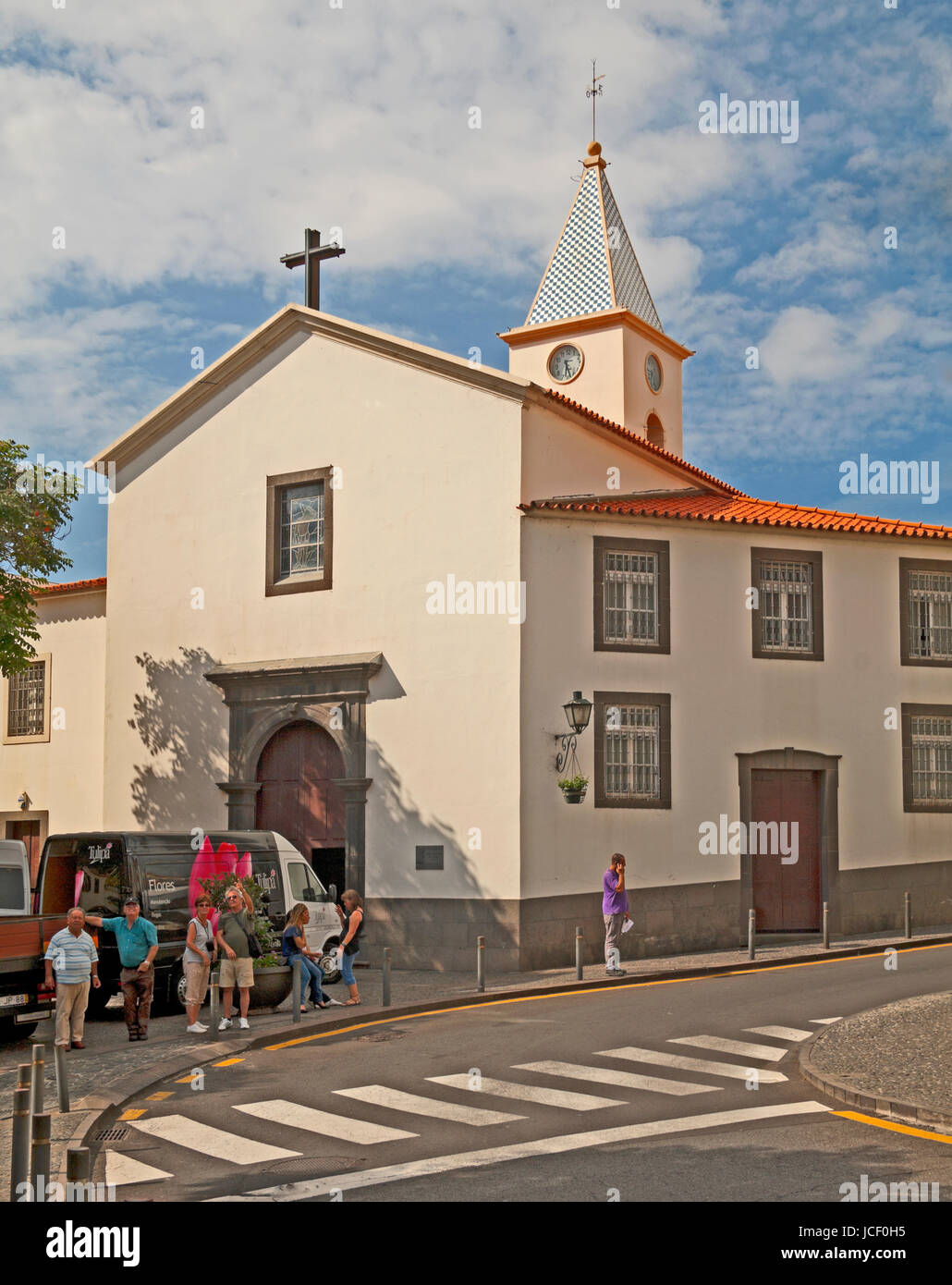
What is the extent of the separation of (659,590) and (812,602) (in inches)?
117

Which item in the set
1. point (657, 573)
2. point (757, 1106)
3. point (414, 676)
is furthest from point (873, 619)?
point (757, 1106)

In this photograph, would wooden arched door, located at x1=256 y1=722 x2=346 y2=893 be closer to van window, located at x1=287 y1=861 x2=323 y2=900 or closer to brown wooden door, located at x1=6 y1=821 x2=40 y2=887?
van window, located at x1=287 y1=861 x2=323 y2=900

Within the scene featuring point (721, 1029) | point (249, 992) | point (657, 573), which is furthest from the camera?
point (657, 573)

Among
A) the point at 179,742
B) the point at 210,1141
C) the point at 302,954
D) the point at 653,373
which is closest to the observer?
the point at 210,1141

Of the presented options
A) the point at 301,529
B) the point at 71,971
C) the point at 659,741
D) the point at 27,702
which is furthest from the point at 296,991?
the point at 27,702

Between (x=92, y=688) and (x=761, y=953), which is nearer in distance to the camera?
(x=761, y=953)

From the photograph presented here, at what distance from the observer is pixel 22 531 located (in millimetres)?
22609

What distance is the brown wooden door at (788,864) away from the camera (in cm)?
2239

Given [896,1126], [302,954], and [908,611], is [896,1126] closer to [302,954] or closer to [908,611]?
[302,954]

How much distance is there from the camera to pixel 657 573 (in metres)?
22.0

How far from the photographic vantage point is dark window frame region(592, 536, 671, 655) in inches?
845

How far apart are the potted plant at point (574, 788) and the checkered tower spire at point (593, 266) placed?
47.4 feet
